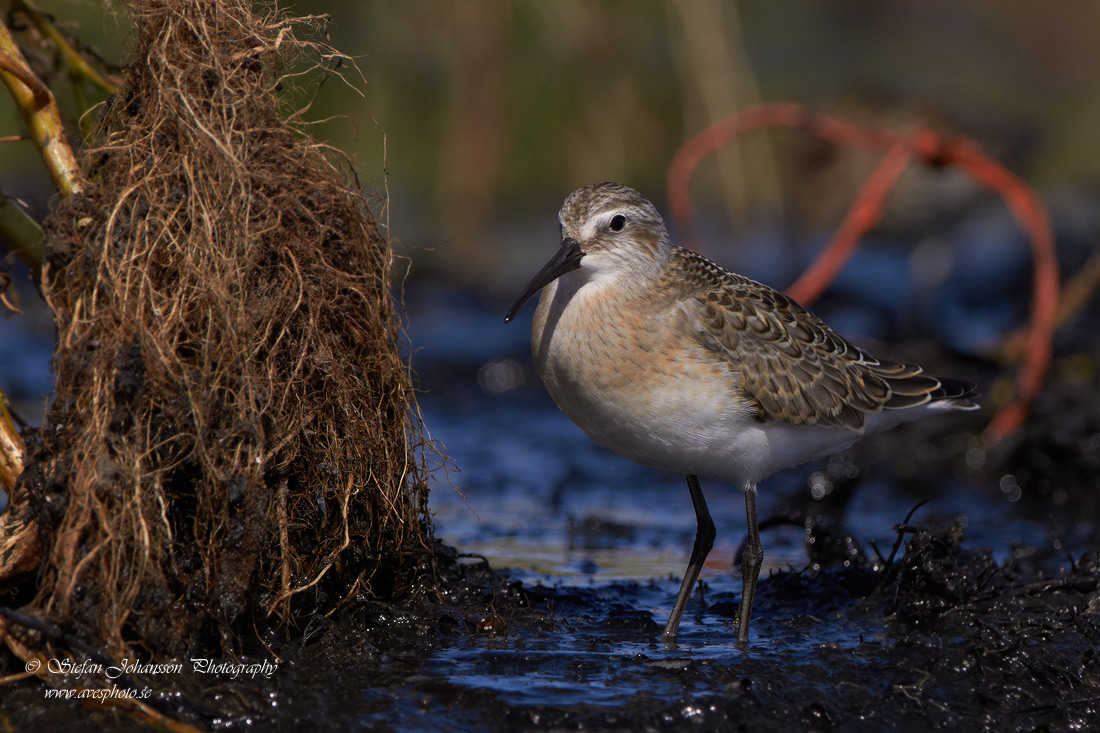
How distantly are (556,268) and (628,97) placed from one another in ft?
27.3

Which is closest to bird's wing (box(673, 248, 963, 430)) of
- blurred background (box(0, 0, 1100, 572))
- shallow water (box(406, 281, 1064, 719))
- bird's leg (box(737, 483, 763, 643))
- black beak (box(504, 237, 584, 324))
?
bird's leg (box(737, 483, 763, 643))

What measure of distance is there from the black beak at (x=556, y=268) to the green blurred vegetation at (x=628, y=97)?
16.5ft

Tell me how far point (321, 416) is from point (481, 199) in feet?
36.9

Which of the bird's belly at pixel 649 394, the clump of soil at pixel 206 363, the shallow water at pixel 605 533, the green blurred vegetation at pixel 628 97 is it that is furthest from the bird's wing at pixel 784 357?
the green blurred vegetation at pixel 628 97

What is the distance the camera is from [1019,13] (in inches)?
1024

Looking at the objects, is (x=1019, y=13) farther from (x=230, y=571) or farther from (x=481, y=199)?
(x=230, y=571)

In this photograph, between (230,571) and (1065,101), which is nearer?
(230,571)

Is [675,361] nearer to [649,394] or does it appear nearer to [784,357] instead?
[649,394]

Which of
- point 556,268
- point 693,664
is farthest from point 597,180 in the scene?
point 693,664

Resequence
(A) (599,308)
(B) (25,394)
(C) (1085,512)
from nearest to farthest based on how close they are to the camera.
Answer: (A) (599,308)
(C) (1085,512)
(B) (25,394)

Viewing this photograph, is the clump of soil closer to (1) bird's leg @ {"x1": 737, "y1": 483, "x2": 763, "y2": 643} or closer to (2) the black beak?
(2) the black beak

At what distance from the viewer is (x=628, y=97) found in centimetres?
1353

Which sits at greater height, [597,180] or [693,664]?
[597,180]

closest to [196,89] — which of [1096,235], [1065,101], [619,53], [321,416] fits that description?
[321,416]
